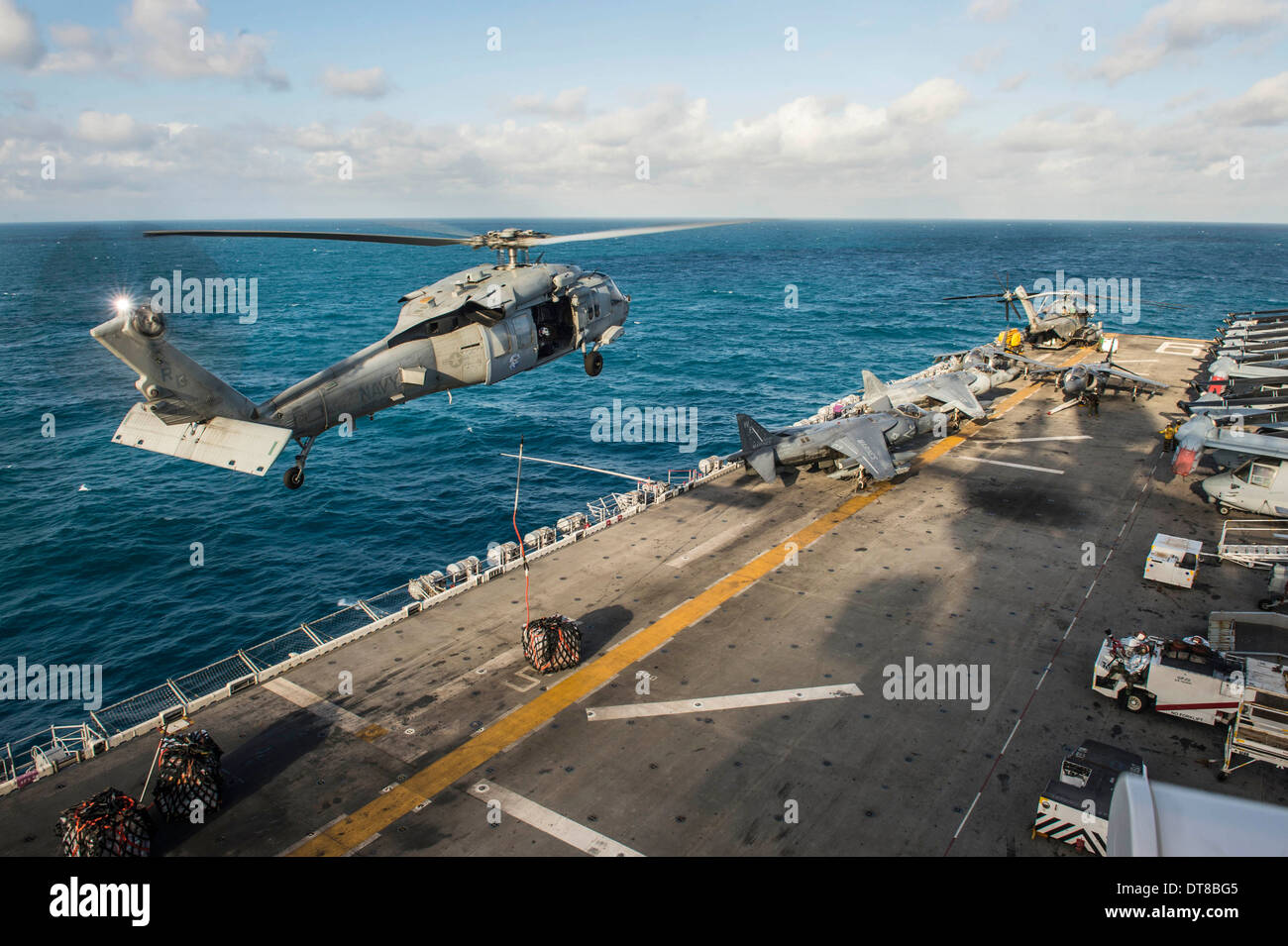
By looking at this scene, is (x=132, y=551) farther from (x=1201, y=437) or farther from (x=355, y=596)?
(x=1201, y=437)

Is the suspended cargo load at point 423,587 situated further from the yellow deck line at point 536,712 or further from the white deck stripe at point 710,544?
the white deck stripe at point 710,544

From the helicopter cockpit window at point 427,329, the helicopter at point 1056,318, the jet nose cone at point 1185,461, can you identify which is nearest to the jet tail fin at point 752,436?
the jet nose cone at point 1185,461

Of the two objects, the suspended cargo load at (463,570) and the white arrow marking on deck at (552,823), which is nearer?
Answer: the white arrow marking on deck at (552,823)

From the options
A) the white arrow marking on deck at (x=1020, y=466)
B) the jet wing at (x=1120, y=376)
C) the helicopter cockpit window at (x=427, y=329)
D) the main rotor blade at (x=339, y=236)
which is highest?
the main rotor blade at (x=339, y=236)

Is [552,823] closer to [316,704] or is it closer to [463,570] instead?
[316,704]

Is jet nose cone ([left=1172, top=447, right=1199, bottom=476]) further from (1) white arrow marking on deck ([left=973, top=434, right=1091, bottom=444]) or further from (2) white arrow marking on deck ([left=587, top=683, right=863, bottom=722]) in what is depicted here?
(2) white arrow marking on deck ([left=587, top=683, right=863, bottom=722])
